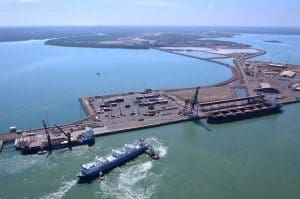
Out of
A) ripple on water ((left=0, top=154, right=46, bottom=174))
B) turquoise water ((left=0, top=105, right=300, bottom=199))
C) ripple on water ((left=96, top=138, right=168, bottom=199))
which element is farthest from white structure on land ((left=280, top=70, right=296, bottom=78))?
ripple on water ((left=0, top=154, right=46, bottom=174))

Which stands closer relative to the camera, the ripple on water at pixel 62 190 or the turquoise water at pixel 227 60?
the ripple on water at pixel 62 190

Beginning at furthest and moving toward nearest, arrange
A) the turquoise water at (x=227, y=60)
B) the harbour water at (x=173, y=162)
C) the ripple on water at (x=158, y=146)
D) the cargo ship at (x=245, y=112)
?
the turquoise water at (x=227, y=60), the cargo ship at (x=245, y=112), the ripple on water at (x=158, y=146), the harbour water at (x=173, y=162)

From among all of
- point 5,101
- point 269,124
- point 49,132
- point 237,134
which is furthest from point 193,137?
point 5,101

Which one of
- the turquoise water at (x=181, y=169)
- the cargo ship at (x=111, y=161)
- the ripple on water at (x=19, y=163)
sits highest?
the cargo ship at (x=111, y=161)

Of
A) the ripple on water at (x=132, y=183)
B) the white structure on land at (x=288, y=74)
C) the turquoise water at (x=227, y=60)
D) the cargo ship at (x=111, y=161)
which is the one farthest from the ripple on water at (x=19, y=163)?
the turquoise water at (x=227, y=60)

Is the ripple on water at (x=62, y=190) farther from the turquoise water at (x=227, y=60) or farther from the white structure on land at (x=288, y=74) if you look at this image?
the turquoise water at (x=227, y=60)

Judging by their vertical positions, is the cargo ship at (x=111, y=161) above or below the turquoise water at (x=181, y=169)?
above

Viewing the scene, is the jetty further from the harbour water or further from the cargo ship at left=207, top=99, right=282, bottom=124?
the harbour water

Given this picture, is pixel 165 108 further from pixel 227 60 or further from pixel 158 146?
pixel 227 60
